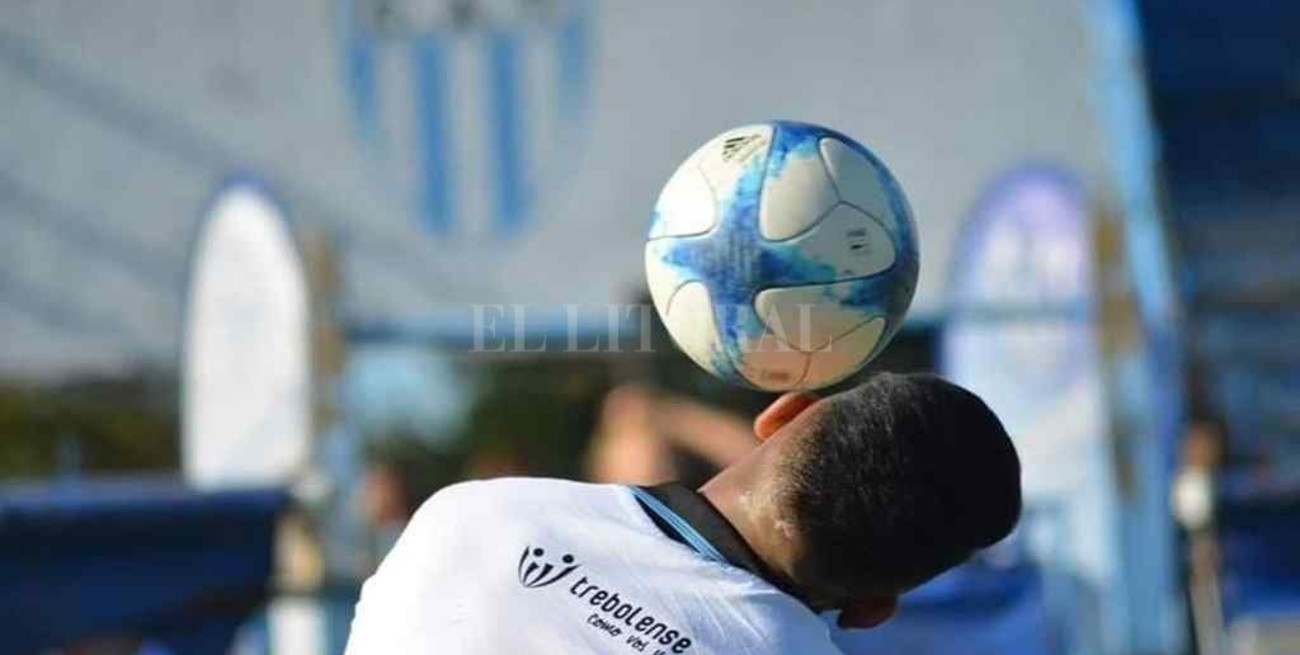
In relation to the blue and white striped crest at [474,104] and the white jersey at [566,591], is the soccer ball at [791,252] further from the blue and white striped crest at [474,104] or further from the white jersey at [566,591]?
the blue and white striped crest at [474,104]

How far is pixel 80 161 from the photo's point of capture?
15383 mm

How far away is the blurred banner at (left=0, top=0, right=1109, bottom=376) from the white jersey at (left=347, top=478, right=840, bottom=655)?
9.37m

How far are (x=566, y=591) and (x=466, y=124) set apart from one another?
443 inches

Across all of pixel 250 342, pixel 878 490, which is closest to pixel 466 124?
pixel 250 342

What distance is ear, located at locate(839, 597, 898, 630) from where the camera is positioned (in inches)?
102

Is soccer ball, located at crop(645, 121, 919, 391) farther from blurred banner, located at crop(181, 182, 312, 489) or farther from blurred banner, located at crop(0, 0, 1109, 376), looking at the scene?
blurred banner, located at crop(0, 0, 1109, 376)

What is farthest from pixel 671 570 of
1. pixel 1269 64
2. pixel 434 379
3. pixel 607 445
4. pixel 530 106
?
pixel 434 379

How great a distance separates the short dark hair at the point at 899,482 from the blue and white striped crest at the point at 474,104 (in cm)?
1087

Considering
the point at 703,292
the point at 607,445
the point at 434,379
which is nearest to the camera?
the point at 703,292

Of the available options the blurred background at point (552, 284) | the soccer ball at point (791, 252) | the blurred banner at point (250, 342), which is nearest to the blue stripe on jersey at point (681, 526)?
the soccer ball at point (791, 252)

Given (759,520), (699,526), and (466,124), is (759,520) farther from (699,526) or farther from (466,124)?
(466,124)

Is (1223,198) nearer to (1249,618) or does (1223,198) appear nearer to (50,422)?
(1249,618)

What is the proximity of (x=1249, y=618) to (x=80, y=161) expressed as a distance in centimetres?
888

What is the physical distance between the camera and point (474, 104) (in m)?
13.7
